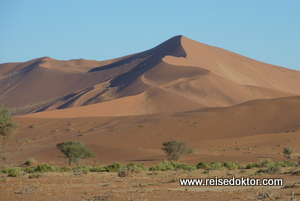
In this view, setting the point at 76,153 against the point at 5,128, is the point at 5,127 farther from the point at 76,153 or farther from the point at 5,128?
the point at 76,153

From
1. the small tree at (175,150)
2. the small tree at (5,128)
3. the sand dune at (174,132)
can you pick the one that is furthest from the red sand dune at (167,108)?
the small tree at (5,128)

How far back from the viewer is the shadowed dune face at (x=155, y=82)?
235ft

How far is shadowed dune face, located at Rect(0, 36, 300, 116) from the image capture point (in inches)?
2815

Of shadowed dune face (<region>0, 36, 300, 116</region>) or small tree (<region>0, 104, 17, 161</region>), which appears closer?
small tree (<region>0, 104, 17, 161</region>)

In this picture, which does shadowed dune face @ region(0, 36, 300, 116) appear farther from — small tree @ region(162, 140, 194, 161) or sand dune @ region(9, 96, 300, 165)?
small tree @ region(162, 140, 194, 161)

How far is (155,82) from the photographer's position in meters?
82.7

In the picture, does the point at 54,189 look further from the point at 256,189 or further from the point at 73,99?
the point at 73,99

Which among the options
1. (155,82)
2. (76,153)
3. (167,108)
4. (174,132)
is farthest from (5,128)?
(155,82)

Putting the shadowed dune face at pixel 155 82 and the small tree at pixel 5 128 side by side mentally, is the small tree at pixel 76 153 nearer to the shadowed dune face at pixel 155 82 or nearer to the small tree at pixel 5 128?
the small tree at pixel 5 128

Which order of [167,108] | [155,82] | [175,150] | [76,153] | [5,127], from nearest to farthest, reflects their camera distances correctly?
1. [5,127]
2. [76,153]
3. [175,150]
4. [167,108]
5. [155,82]

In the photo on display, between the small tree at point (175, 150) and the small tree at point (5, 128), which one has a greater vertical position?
the small tree at point (5, 128)

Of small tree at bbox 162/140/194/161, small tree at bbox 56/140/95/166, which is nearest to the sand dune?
small tree at bbox 162/140/194/161

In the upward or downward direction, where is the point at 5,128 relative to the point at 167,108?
downward

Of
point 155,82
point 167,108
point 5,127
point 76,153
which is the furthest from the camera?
point 155,82
